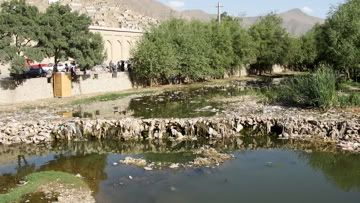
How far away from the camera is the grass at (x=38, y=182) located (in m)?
15.3

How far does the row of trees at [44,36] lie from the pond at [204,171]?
1324 cm

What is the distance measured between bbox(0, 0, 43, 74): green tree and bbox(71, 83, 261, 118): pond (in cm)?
521

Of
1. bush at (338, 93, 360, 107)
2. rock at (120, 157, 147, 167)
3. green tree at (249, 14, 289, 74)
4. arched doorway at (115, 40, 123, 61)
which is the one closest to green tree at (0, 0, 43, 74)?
rock at (120, 157, 147, 167)

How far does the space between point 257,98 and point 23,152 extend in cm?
1943

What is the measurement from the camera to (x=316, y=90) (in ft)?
93.7

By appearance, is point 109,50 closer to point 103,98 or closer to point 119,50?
point 119,50

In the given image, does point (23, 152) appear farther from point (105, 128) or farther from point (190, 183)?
point (190, 183)

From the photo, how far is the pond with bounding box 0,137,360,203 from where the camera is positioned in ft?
53.4

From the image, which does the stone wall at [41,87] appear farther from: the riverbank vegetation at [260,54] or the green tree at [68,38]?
the riverbank vegetation at [260,54]

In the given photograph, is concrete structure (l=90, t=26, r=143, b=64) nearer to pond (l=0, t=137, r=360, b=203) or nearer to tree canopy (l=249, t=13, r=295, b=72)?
tree canopy (l=249, t=13, r=295, b=72)

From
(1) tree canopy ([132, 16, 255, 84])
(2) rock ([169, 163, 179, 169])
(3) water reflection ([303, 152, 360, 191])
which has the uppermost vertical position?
(1) tree canopy ([132, 16, 255, 84])

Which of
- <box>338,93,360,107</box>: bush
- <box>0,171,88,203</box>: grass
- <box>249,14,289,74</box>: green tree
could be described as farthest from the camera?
<box>249,14,289,74</box>: green tree

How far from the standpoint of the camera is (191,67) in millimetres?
51469

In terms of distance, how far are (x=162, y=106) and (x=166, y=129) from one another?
10880mm
